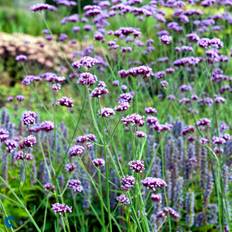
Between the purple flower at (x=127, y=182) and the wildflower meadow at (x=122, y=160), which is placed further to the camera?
the wildflower meadow at (x=122, y=160)

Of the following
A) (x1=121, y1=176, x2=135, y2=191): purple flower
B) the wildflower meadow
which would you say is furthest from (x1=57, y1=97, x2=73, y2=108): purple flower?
(x1=121, y1=176, x2=135, y2=191): purple flower

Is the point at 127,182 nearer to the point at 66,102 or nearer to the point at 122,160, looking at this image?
the point at 66,102

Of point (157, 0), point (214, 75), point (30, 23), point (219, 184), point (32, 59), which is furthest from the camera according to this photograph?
point (30, 23)

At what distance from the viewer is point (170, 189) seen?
11.0 ft

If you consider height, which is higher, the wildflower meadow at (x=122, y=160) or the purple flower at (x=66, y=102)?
the purple flower at (x=66, y=102)

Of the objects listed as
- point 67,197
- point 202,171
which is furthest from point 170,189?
point 67,197

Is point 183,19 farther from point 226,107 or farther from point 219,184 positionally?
point 219,184

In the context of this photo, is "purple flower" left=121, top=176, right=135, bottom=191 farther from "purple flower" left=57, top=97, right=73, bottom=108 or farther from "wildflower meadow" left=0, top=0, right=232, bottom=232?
"purple flower" left=57, top=97, right=73, bottom=108

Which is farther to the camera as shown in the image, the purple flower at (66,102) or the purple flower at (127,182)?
the purple flower at (66,102)

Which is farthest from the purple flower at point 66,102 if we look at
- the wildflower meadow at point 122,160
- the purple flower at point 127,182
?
the purple flower at point 127,182

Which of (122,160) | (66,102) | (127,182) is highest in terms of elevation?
(66,102)

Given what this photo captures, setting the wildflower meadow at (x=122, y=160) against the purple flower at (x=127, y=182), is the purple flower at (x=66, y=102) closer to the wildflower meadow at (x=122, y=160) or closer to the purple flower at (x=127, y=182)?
the wildflower meadow at (x=122, y=160)

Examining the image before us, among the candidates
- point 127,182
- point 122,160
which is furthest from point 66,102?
point 122,160

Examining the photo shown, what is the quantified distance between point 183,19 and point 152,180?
7.64 ft
